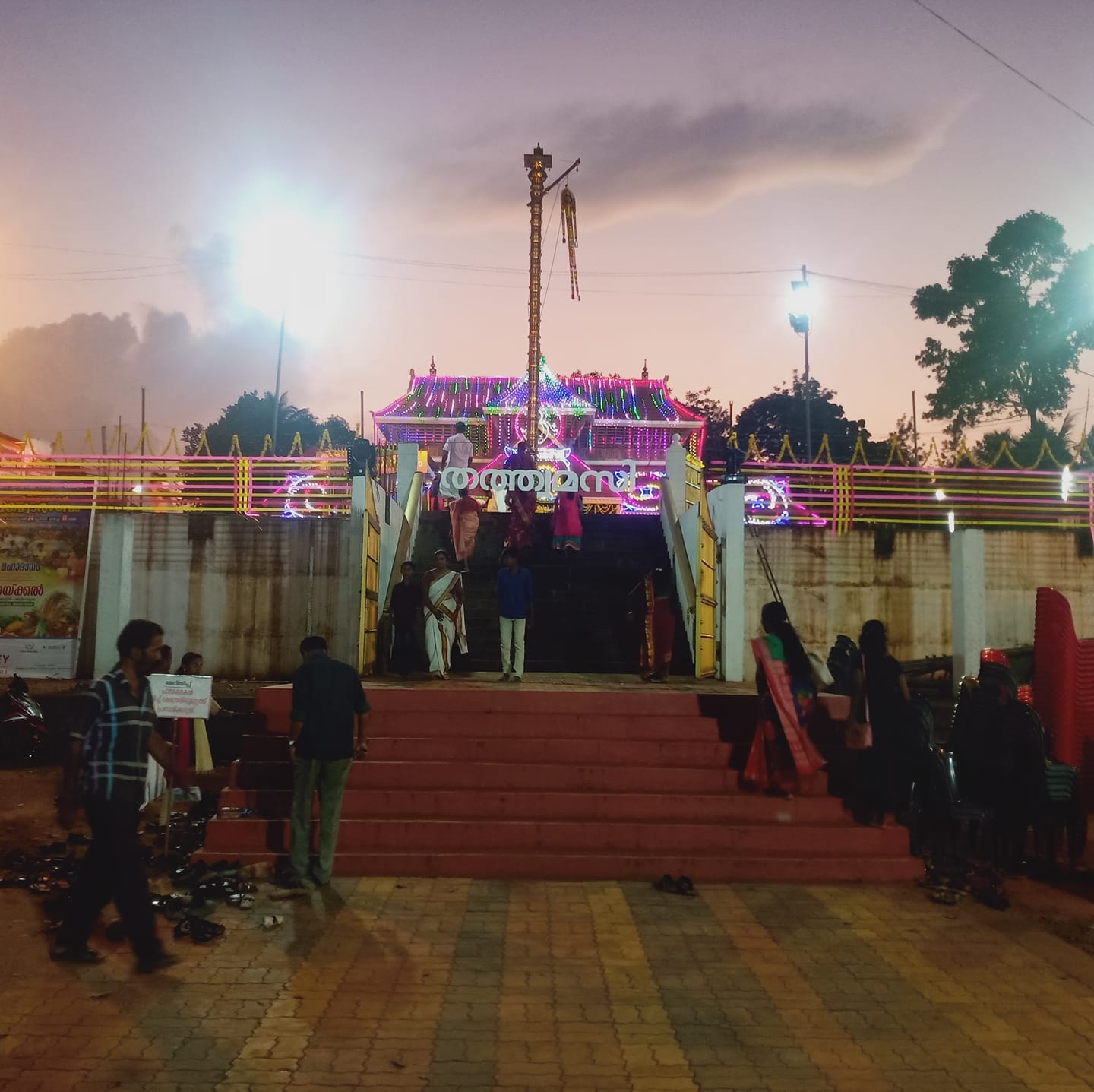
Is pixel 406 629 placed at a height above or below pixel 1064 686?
above

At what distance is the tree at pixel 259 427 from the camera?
46.3m

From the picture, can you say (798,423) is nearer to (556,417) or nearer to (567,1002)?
(556,417)

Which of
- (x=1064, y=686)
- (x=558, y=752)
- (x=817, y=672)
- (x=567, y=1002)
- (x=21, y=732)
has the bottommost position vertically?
(x=567, y=1002)

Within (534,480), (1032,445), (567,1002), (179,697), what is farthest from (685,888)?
(1032,445)

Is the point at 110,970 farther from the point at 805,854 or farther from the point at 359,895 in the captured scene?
the point at 805,854

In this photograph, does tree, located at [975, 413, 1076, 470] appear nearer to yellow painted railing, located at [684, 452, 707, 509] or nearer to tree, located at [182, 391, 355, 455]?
yellow painted railing, located at [684, 452, 707, 509]

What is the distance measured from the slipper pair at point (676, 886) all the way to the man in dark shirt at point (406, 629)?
5.25 metres

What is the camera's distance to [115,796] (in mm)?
4824

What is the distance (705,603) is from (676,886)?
561cm

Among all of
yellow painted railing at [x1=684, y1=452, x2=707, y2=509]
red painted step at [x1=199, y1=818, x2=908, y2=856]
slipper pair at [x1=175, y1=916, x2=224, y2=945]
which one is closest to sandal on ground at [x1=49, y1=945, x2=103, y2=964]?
slipper pair at [x1=175, y1=916, x2=224, y2=945]

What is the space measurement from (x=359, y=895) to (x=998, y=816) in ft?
15.3

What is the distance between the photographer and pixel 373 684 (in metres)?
9.76

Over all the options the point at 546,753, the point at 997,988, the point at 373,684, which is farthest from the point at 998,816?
→ the point at 373,684

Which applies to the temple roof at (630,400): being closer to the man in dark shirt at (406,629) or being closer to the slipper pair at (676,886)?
the man in dark shirt at (406,629)
